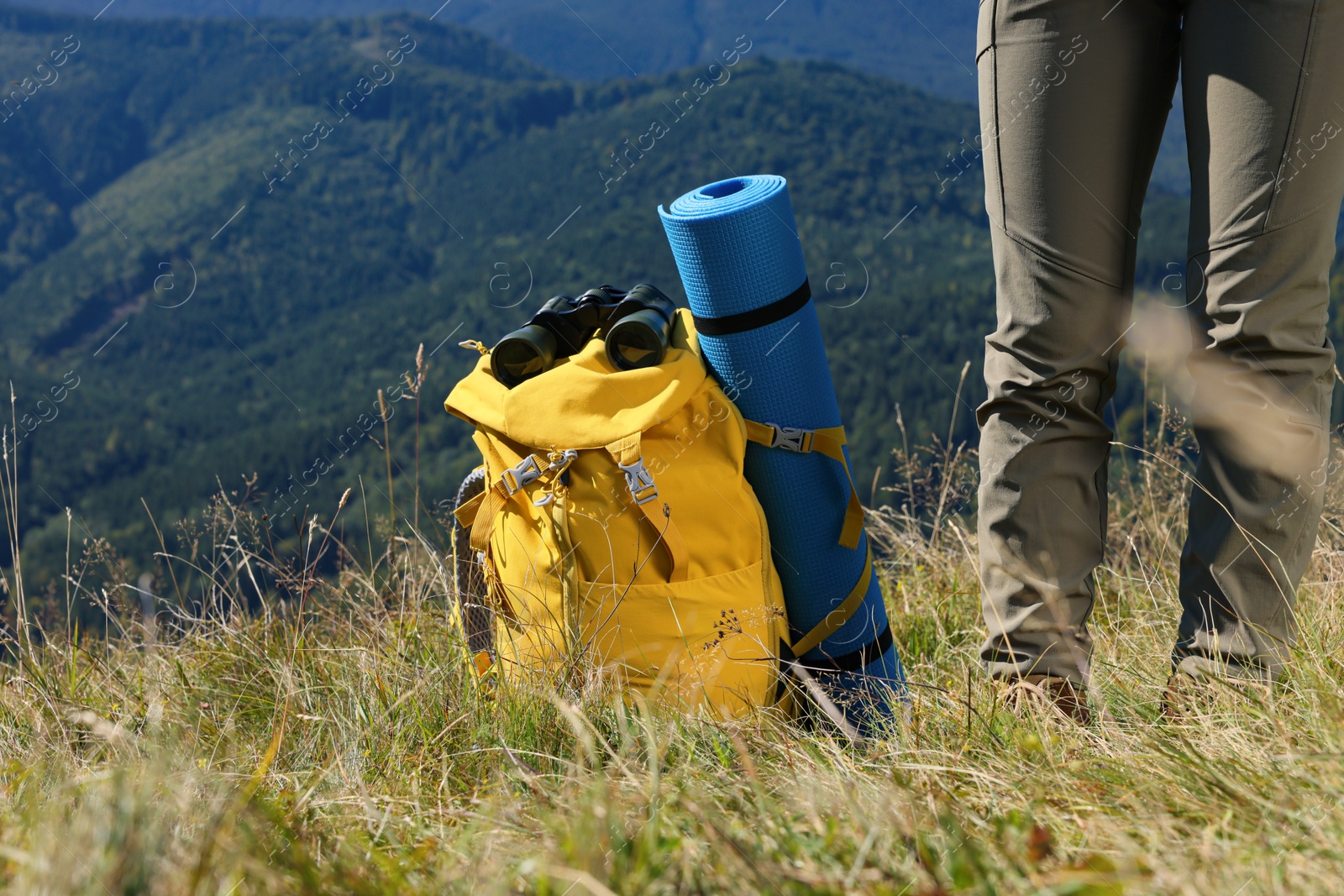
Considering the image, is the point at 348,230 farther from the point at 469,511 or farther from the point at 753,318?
the point at 753,318

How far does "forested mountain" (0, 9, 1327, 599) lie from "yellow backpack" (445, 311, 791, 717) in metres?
28.2

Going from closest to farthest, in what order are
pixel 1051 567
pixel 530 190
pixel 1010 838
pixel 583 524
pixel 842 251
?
pixel 1010 838, pixel 1051 567, pixel 583 524, pixel 842 251, pixel 530 190

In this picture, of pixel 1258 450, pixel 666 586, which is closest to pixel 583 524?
pixel 666 586

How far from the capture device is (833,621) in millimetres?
1844

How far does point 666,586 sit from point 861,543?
49 cm

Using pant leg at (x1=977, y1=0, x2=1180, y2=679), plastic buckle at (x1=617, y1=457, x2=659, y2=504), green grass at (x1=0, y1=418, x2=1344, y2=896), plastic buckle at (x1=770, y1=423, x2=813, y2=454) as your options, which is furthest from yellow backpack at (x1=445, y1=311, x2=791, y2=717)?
pant leg at (x1=977, y1=0, x2=1180, y2=679)

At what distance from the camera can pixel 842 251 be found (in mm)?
75188

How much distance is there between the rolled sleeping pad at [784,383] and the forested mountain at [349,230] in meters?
28.0

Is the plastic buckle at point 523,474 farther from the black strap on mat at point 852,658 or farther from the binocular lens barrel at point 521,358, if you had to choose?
the black strap on mat at point 852,658

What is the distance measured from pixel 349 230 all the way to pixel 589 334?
125 metres

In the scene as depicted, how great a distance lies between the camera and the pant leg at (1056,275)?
4.28 feet

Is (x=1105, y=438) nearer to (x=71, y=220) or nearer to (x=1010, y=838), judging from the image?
(x=1010, y=838)

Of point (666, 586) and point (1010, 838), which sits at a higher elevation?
point (1010, 838)

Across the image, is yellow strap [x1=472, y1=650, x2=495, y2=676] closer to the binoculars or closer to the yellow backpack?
the yellow backpack
